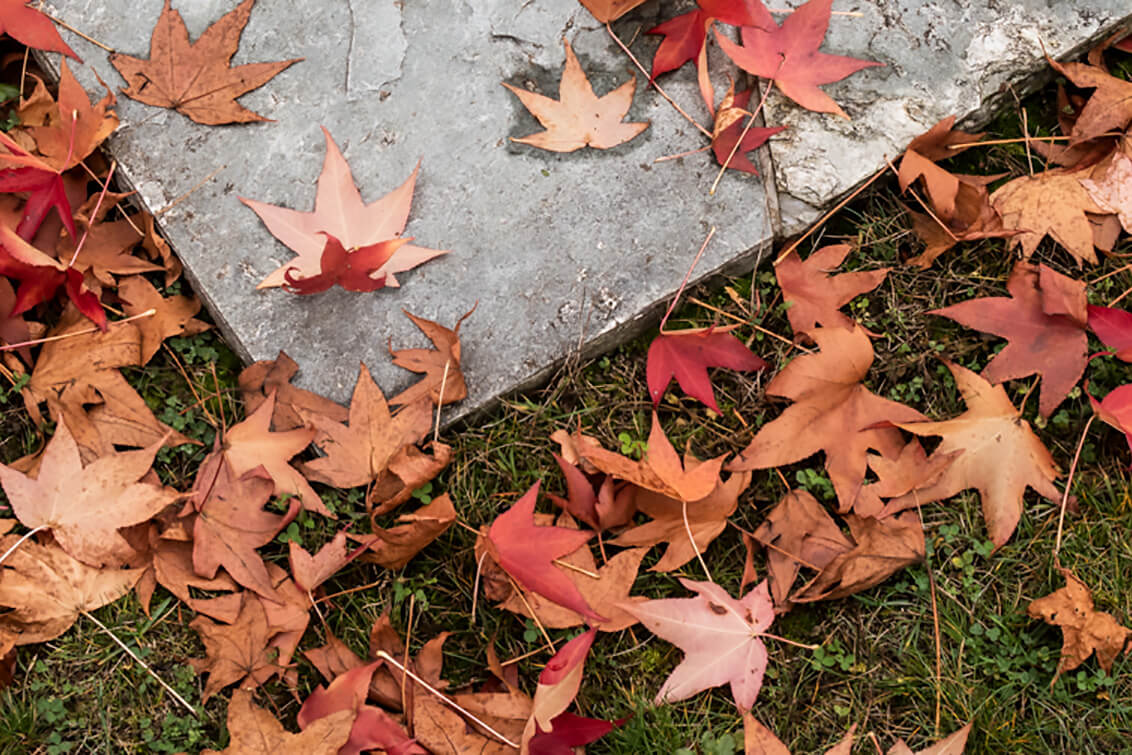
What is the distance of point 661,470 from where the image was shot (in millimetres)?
1779

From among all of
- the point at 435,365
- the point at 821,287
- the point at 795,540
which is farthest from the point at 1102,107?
the point at 435,365

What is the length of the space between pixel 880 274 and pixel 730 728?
1.02m

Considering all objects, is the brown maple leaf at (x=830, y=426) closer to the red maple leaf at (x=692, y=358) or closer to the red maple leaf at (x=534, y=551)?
the red maple leaf at (x=692, y=358)

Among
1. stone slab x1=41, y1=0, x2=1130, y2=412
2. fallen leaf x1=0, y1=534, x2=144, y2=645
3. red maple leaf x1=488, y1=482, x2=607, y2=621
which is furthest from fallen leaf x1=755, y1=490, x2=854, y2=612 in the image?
fallen leaf x1=0, y1=534, x2=144, y2=645

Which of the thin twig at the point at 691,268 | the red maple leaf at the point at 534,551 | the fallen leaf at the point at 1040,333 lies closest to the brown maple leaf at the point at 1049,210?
the fallen leaf at the point at 1040,333

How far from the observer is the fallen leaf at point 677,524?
1827 millimetres

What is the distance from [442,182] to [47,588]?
1.17 meters

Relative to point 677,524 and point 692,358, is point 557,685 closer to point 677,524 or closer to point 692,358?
point 677,524

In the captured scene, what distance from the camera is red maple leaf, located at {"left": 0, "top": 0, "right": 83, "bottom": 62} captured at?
1959 millimetres

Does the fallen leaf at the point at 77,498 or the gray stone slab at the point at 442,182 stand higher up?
the gray stone slab at the point at 442,182

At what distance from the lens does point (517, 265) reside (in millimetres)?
1961

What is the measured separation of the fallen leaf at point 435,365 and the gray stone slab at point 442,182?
0.04 metres

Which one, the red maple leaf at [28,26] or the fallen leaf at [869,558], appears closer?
the fallen leaf at [869,558]

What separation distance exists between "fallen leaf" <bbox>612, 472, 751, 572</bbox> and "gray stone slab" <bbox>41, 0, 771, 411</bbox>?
0.38 meters
